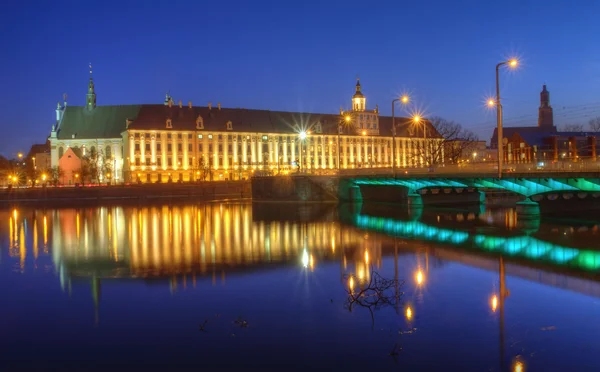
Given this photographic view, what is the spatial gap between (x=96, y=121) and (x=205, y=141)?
26.7 metres

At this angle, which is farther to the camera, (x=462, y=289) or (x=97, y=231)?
(x=97, y=231)

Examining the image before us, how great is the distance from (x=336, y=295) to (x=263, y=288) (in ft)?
8.97

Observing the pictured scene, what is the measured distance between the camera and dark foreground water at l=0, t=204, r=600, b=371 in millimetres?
12086

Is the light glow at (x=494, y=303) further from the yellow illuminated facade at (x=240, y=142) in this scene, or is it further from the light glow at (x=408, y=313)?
the yellow illuminated facade at (x=240, y=142)

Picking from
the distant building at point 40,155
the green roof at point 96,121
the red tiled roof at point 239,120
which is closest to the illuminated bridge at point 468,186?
the red tiled roof at point 239,120

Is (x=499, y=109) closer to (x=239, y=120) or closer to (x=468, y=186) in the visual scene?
(x=468, y=186)

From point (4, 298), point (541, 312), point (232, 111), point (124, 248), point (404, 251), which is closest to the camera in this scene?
point (541, 312)

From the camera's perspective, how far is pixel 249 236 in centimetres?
3478

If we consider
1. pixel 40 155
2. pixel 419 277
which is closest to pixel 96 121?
pixel 40 155

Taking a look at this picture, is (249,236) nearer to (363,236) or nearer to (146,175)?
(363,236)

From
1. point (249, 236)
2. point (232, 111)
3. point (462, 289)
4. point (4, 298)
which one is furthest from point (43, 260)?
point (232, 111)

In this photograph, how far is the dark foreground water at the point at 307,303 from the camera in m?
12.1

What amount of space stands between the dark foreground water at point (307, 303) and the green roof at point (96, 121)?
88165 mm

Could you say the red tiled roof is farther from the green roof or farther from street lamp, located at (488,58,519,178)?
street lamp, located at (488,58,519,178)
